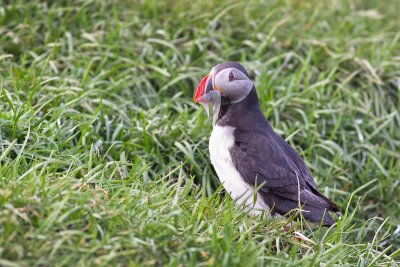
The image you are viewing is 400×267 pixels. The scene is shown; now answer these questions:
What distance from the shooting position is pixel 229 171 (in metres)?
3.92

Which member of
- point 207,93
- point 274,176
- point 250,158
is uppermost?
point 207,93

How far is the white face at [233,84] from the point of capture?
3.98 m

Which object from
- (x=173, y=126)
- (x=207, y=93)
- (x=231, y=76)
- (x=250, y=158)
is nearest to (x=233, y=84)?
(x=231, y=76)

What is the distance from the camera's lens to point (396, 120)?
571 centimetres

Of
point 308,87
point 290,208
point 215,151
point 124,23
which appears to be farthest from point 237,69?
point 124,23

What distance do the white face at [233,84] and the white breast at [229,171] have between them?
0.66 ft

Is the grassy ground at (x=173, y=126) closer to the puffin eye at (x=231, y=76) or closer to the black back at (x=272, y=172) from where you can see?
the black back at (x=272, y=172)

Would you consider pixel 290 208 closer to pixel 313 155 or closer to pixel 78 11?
pixel 313 155

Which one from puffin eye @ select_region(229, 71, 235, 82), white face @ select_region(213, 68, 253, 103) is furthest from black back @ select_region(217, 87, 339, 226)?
puffin eye @ select_region(229, 71, 235, 82)

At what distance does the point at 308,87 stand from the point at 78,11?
2.10 meters

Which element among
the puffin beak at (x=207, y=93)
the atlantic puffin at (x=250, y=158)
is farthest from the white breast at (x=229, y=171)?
the puffin beak at (x=207, y=93)

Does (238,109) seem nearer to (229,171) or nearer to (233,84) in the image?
(233,84)

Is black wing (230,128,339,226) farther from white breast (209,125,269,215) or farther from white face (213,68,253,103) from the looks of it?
white face (213,68,253,103)

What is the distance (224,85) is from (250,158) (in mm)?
462
